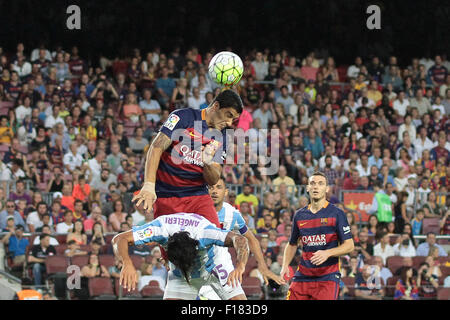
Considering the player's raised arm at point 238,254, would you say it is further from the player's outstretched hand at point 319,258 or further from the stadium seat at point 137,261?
the stadium seat at point 137,261

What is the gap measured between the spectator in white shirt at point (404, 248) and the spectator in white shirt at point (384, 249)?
11cm

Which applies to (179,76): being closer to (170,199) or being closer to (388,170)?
(388,170)

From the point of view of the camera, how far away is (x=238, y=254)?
6781 millimetres

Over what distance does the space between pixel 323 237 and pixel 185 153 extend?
2.16 meters

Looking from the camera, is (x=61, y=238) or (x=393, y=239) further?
(x=393, y=239)

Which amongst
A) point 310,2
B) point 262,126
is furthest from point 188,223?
point 310,2

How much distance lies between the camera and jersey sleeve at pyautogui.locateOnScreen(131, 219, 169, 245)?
6.84 meters

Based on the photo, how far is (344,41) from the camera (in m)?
21.2

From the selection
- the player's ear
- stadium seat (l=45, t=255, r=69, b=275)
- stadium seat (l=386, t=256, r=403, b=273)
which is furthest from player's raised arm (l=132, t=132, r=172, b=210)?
stadium seat (l=386, t=256, r=403, b=273)

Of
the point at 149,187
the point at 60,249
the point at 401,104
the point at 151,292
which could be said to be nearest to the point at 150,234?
the point at 149,187

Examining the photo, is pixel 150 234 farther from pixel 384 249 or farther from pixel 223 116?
pixel 384 249

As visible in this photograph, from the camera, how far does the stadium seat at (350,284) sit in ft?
45.1

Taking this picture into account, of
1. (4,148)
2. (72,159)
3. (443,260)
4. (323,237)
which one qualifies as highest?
(4,148)

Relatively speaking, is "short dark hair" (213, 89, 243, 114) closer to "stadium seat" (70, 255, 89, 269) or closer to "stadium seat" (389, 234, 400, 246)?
"stadium seat" (70, 255, 89, 269)
